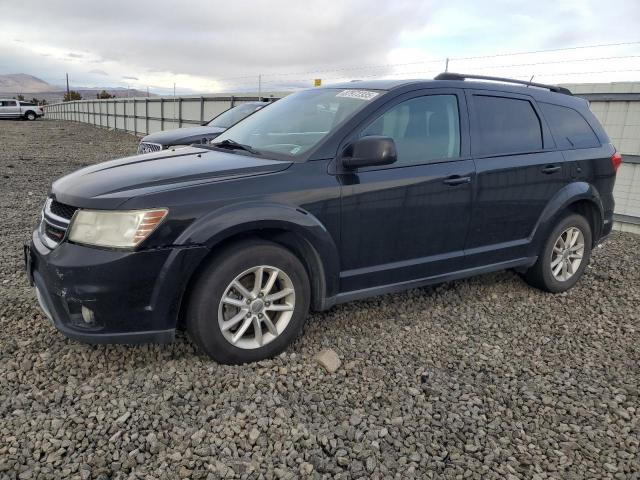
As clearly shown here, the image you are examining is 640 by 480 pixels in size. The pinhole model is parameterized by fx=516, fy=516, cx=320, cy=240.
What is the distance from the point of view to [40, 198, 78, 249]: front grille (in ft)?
9.50

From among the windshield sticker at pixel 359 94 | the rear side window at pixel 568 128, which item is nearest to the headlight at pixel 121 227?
the windshield sticker at pixel 359 94

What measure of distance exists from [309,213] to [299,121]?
3.15ft

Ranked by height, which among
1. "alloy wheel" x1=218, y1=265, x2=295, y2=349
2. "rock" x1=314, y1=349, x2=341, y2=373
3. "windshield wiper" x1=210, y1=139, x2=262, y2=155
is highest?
"windshield wiper" x1=210, y1=139, x2=262, y2=155

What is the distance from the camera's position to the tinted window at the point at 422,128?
11.5 ft

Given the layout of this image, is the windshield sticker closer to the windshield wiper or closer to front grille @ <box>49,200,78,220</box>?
the windshield wiper

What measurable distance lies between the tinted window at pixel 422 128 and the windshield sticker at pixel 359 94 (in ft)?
0.57

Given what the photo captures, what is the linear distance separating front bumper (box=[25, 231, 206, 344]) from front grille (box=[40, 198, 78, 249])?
103 mm

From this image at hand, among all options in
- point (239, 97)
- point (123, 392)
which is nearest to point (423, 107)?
point (123, 392)

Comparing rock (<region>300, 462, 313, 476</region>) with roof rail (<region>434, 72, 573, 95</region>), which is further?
roof rail (<region>434, 72, 573, 95</region>)

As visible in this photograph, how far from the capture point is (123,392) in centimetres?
282

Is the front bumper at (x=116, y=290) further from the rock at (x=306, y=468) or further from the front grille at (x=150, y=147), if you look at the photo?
the front grille at (x=150, y=147)

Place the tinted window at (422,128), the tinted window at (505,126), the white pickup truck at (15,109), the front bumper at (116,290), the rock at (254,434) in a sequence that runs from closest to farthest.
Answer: the rock at (254,434) → the front bumper at (116,290) → the tinted window at (422,128) → the tinted window at (505,126) → the white pickup truck at (15,109)

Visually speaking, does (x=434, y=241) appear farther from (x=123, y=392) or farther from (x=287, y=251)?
(x=123, y=392)

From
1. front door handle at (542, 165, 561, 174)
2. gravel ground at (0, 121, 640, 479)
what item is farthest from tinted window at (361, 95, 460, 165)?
gravel ground at (0, 121, 640, 479)
